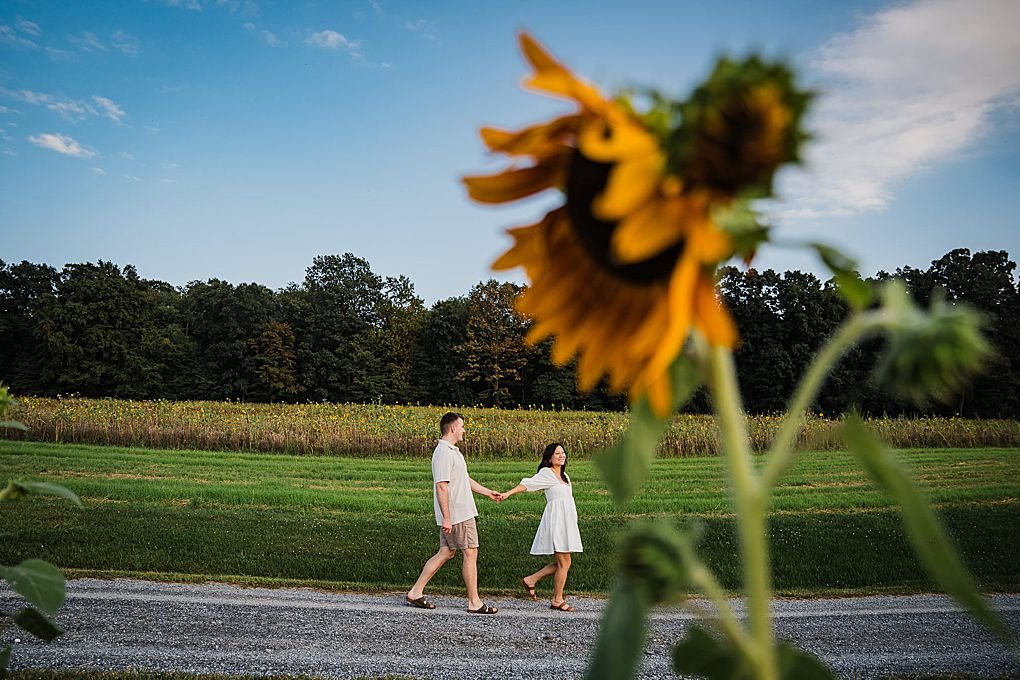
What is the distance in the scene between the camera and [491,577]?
9.80 metres

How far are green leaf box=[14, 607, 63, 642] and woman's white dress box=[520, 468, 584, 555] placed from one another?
705 centimetres

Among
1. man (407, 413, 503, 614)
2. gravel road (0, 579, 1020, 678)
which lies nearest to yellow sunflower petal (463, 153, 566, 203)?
gravel road (0, 579, 1020, 678)

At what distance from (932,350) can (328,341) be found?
4471cm

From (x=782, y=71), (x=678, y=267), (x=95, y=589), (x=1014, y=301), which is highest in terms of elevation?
(x=1014, y=301)

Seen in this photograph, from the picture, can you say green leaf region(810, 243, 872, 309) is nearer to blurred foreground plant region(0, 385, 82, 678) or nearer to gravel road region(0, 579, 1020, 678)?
blurred foreground plant region(0, 385, 82, 678)

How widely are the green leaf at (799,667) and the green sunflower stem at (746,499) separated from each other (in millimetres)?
55

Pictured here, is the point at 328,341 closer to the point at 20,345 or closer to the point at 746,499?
the point at 20,345

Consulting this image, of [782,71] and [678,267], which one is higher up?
[782,71]

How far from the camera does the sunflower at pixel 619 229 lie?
0.43 m

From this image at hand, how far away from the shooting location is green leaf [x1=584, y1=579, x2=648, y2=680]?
44 cm

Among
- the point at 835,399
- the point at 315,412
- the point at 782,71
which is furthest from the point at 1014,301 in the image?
the point at 782,71

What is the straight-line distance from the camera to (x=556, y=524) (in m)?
8.23

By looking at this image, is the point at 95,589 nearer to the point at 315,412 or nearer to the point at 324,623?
the point at 324,623

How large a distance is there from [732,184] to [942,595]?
35.0 feet
